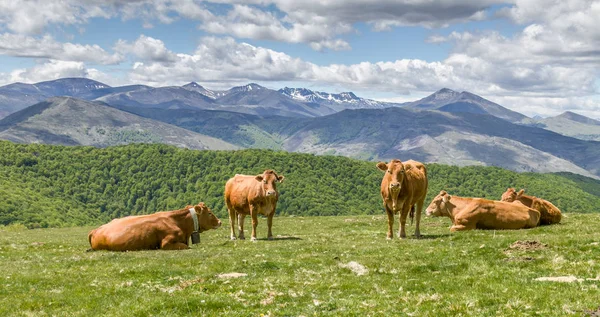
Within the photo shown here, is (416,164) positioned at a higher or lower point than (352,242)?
higher

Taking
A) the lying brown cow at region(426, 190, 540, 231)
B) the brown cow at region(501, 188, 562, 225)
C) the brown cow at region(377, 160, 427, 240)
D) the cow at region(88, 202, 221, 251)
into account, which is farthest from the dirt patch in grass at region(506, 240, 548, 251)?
the cow at region(88, 202, 221, 251)

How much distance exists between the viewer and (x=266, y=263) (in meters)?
21.8

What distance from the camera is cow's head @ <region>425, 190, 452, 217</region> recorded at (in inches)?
1375

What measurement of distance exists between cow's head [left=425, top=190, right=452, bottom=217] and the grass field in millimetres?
7394

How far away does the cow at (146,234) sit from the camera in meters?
27.7

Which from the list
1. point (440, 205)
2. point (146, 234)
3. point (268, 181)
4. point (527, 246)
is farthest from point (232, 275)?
point (440, 205)

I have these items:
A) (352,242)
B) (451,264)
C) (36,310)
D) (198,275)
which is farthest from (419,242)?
(36,310)

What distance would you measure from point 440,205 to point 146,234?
1818 centimetres

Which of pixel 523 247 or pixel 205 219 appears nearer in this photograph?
pixel 523 247

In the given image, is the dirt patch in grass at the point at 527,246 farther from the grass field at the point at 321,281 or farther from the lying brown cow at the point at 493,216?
the lying brown cow at the point at 493,216

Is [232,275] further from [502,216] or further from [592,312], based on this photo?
[502,216]

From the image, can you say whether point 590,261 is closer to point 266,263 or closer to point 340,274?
point 340,274

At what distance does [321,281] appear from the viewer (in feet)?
60.7

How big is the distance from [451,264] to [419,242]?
6838 mm
